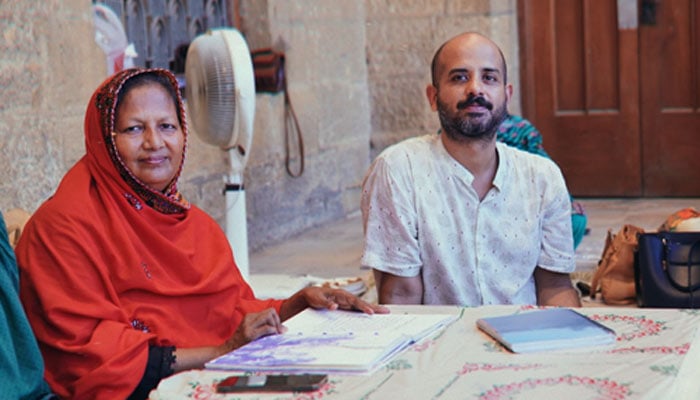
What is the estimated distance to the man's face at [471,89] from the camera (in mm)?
3061

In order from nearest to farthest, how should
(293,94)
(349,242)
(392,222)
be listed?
(392,222)
(349,242)
(293,94)

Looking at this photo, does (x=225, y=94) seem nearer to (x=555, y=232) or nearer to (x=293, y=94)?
(x=555, y=232)

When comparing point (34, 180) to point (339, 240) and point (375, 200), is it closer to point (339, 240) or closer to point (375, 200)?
point (375, 200)

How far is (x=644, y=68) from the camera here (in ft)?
23.9

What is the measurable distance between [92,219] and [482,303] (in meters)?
1.14

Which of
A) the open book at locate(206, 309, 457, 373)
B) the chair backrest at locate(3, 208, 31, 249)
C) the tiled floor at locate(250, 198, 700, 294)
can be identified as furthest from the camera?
the tiled floor at locate(250, 198, 700, 294)

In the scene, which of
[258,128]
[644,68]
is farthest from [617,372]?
[644,68]

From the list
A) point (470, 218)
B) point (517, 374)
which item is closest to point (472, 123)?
point (470, 218)

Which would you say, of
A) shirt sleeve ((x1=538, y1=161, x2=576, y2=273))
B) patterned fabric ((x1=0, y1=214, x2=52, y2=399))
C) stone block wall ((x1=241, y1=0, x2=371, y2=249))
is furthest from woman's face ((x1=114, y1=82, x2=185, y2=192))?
stone block wall ((x1=241, y1=0, x2=371, y2=249))

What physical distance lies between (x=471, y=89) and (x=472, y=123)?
0.10 metres

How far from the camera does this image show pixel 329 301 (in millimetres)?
2477

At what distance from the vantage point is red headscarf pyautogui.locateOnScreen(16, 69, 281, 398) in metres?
2.30

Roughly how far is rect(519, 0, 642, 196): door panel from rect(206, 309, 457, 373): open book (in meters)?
5.29

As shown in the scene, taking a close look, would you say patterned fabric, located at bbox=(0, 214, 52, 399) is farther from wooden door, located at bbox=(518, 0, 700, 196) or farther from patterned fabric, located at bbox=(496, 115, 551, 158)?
wooden door, located at bbox=(518, 0, 700, 196)
